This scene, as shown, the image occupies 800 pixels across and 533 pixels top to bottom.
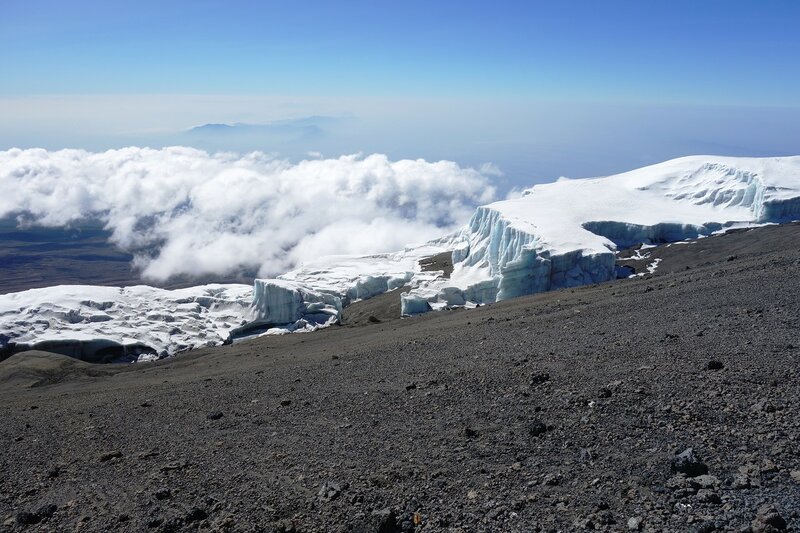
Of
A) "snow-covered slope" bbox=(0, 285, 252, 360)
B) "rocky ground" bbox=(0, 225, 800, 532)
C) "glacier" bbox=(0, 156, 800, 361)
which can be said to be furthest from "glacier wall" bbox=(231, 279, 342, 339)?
"rocky ground" bbox=(0, 225, 800, 532)

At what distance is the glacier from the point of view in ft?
156

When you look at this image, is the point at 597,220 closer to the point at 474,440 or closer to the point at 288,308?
the point at 288,308

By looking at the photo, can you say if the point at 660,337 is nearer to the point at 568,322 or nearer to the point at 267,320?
the point at 568,322

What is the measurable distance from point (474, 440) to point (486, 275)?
4455cm

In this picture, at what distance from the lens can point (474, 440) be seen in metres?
10.7

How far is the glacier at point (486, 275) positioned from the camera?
156 ft

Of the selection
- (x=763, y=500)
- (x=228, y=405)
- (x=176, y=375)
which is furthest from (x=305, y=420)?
(x=176, y=375)

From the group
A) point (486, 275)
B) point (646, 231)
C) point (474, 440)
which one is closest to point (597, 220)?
point (646, 231)

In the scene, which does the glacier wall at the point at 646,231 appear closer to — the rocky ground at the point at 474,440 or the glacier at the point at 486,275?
the glacier at the point at 486,275

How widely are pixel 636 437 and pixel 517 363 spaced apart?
6.28 metres

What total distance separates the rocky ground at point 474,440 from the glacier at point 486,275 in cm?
2666

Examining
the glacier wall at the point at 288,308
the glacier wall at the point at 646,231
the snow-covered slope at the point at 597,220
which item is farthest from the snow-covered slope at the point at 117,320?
the glacier wall at the point at 646,231

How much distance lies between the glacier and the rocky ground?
26.7m

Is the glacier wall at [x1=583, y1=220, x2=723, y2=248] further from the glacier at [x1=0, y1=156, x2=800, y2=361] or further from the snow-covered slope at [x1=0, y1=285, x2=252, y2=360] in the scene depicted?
the snow-covered slope at [x1=0, y1=285, x2=252, y2=360]
